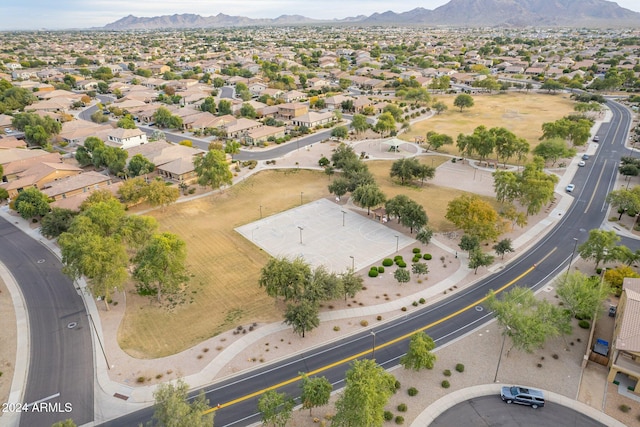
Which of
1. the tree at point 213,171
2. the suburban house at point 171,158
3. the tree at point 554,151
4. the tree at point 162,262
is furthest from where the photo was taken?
the tree at point 554,151

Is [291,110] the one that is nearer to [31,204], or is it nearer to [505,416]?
[31,204]

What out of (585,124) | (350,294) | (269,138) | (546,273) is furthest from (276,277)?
(585,124)

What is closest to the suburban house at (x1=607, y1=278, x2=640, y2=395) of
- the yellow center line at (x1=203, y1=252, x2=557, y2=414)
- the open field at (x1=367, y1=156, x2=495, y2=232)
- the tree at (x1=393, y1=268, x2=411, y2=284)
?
the yellow center line at (x1=203, y1=252, x2=557, y2=414)

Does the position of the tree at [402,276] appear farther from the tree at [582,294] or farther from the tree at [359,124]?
the tree at [359,124]

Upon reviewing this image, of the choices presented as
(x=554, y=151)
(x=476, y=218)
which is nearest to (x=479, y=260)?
(x=476, y=218)

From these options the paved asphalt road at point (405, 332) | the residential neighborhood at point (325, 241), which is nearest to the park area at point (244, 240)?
the residential neighborhood at point (325, 241)

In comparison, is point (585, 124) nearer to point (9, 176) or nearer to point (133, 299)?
point (133, 299)
